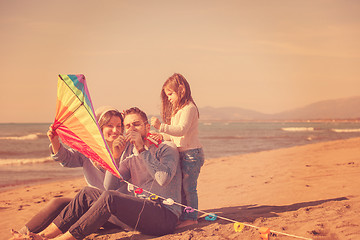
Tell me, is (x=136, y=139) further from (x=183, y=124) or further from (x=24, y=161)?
(x=24, y=161)

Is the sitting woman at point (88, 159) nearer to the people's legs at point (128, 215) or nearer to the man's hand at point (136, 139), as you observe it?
the man's hand at point (136, 139)

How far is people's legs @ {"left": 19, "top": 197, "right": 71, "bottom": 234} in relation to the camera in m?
3.31

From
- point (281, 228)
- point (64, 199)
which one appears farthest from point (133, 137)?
point (281, 228)

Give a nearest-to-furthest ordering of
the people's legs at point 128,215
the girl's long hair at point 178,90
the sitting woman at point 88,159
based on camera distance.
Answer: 1. the people's legs at point 128,215
2. the sitting woman at point 88,159
3. the girl's long hair at point 178,90

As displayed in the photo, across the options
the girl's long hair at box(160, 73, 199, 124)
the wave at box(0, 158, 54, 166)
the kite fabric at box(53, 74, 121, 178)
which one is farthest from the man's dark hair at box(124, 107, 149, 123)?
the wave at box(0, 158, 54, 166)

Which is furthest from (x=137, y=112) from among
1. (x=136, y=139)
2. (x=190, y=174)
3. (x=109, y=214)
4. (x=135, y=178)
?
(x=109, y=214)

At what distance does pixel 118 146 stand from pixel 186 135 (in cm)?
80

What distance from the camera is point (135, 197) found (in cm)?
319

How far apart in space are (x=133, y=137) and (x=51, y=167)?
27.6 feet

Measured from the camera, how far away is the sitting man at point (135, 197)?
9.90 ft

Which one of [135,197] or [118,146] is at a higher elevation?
[118,146]

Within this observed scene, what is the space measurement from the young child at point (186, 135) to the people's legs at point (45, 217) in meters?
1.21

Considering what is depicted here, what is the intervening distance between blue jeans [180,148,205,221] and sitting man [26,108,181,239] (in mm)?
303

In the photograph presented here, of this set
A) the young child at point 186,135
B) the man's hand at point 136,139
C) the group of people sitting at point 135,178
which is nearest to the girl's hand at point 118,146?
the group of people sitting at point 135,178
